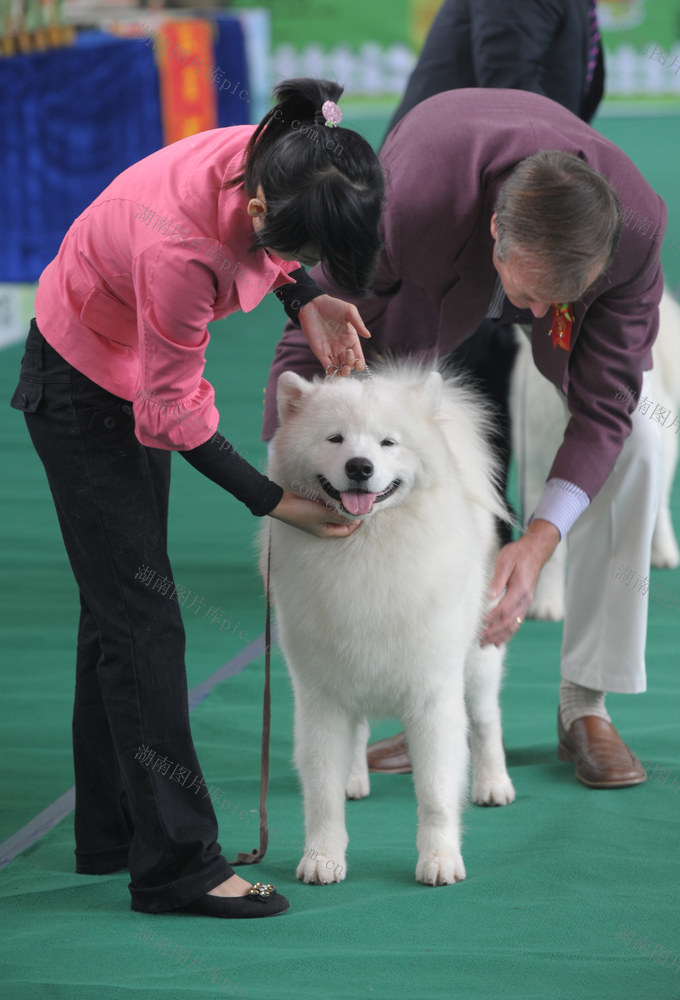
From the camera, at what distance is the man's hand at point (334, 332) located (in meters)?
2.01

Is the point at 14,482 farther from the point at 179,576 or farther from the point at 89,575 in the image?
the point at 89,575

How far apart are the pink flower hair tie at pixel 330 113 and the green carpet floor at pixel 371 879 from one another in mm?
1186

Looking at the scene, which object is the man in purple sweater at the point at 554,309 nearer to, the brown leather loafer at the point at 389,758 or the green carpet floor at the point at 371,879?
the green carpet floor at the point at 371,879

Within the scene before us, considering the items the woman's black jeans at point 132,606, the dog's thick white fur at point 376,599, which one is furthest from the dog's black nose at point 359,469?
the woman's black jeans at point 132,606

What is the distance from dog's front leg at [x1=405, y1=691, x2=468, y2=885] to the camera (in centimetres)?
199

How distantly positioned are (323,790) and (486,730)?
51 centimetres

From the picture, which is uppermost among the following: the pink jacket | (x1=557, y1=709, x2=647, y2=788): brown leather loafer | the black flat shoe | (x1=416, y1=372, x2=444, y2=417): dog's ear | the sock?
the pink jacket

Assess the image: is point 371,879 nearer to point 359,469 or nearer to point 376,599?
point 376,599

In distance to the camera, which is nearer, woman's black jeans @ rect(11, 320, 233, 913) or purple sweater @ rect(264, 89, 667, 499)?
woman's black jeans @ rect(11, 320, 233, 913)

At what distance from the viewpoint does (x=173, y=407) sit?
159cm

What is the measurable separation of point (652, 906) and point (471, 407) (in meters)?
0.99

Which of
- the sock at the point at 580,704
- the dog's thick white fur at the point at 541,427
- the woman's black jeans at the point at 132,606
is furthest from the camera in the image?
the dog's thick white fur at the point at 541,427

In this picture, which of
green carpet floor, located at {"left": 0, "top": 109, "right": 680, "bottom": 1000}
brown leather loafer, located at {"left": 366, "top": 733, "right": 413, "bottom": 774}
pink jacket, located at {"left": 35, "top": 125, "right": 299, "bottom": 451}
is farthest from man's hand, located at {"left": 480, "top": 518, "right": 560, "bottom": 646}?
pink jacket, located at {"left": 35, "top": 125, "right": 299, "bottom": 451}

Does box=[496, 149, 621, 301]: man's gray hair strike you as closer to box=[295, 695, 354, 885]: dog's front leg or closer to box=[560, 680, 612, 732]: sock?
box=[295, 695, 354, 885]: dog's front leg
